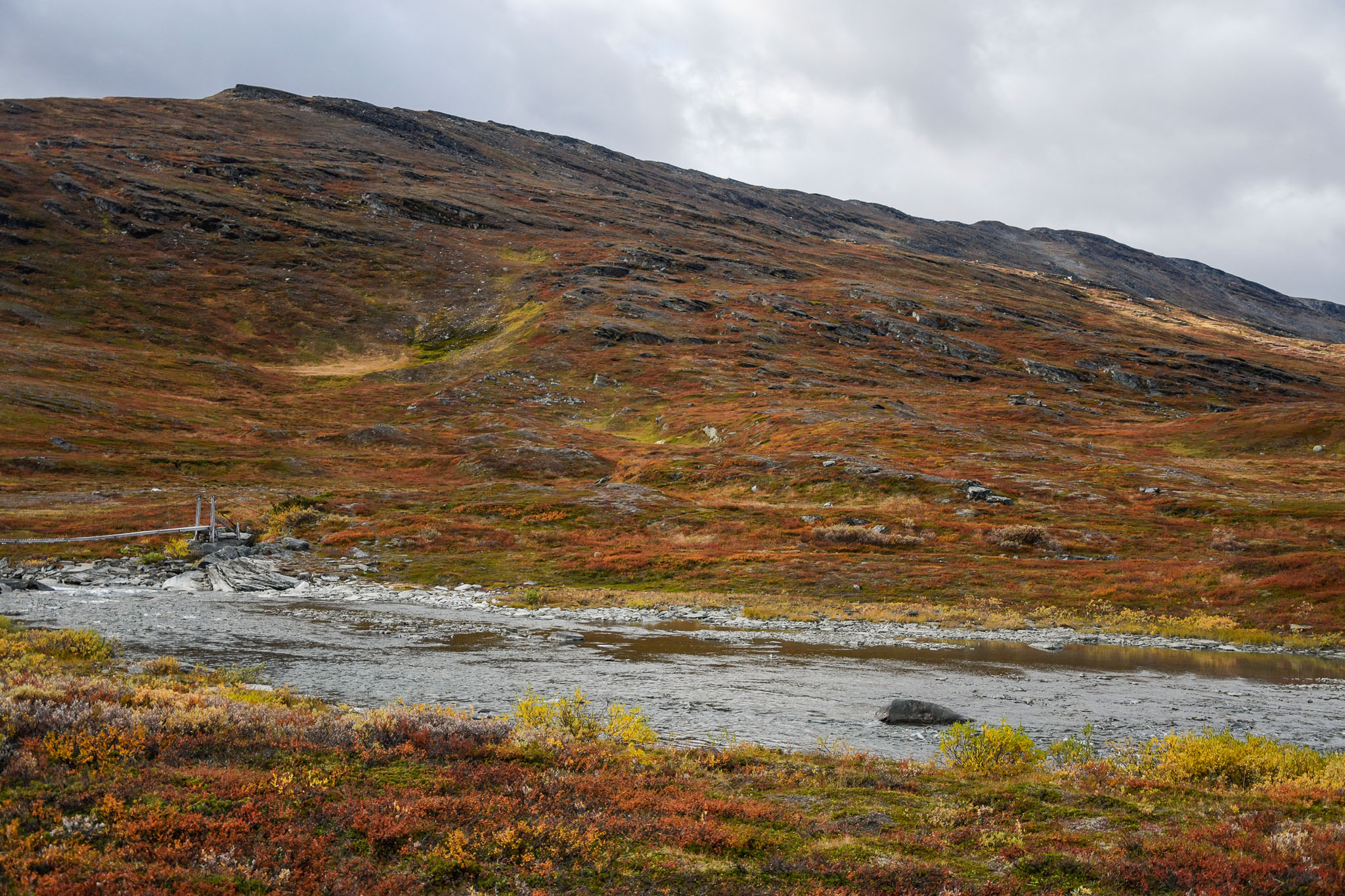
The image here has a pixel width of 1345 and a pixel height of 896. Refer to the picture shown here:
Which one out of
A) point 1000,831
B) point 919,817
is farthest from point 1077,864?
point 919,817

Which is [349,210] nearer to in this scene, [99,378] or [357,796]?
[99,378]

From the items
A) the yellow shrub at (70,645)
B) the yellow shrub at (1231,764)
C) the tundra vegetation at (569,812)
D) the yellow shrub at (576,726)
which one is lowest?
the yellow shrub at (70,645)

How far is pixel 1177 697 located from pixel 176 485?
212 ft

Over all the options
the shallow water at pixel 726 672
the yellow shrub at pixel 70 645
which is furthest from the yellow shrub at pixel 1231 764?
the yellow shrub at pixel 70 645

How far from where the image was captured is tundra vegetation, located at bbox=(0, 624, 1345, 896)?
7789 mm

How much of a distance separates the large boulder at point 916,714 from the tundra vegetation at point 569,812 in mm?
4637

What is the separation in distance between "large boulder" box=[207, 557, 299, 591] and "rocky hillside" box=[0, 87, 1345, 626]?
6.80 m

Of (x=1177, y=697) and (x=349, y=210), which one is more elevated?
(x=349, y=210)

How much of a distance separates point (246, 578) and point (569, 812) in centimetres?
3538

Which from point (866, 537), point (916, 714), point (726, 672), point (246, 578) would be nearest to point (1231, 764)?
point (916, 714)

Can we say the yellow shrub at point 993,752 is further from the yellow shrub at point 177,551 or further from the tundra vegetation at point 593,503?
the yellow shrub at point 177,551

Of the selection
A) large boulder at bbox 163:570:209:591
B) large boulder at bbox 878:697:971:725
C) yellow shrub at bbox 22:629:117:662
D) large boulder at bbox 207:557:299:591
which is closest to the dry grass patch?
large boulder at bbox 878:697:971:725

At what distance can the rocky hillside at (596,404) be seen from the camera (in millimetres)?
47344

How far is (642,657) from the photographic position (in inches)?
1013
